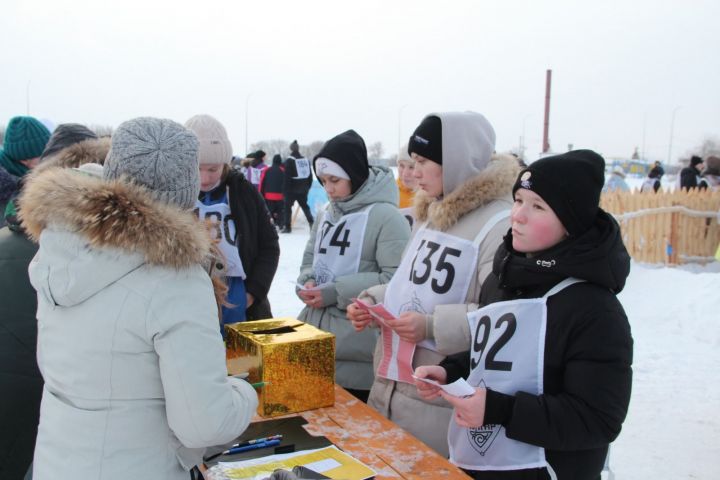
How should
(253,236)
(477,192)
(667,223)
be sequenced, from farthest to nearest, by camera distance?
1. (667,223)
2. (253,236)
3. (477,192)

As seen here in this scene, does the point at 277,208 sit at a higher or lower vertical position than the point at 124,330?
lower

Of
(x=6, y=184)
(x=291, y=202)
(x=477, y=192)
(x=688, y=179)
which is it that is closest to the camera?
(x=477, y=192)

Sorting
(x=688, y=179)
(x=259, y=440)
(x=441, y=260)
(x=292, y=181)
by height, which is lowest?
(x=292, y=181)

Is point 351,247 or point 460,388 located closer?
point 460,388

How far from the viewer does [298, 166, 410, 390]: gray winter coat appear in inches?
116

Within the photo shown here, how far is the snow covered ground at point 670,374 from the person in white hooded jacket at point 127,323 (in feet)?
10.1

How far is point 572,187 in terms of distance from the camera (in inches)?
66.7

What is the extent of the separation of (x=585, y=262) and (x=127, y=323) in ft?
3.92

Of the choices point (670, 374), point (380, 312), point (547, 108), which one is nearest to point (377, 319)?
point (380, 312)

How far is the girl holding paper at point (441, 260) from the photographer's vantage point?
221 cm

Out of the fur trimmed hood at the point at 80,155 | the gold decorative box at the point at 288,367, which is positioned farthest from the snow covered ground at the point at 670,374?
the fur trimmed hood at the point at 80,155

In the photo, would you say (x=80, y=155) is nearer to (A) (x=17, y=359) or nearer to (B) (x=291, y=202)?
(A) (x=17, y=359)

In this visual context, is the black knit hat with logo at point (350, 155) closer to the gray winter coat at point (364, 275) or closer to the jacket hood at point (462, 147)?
the gray winter coat at point (364, 275)

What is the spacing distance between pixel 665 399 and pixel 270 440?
3946 mm
